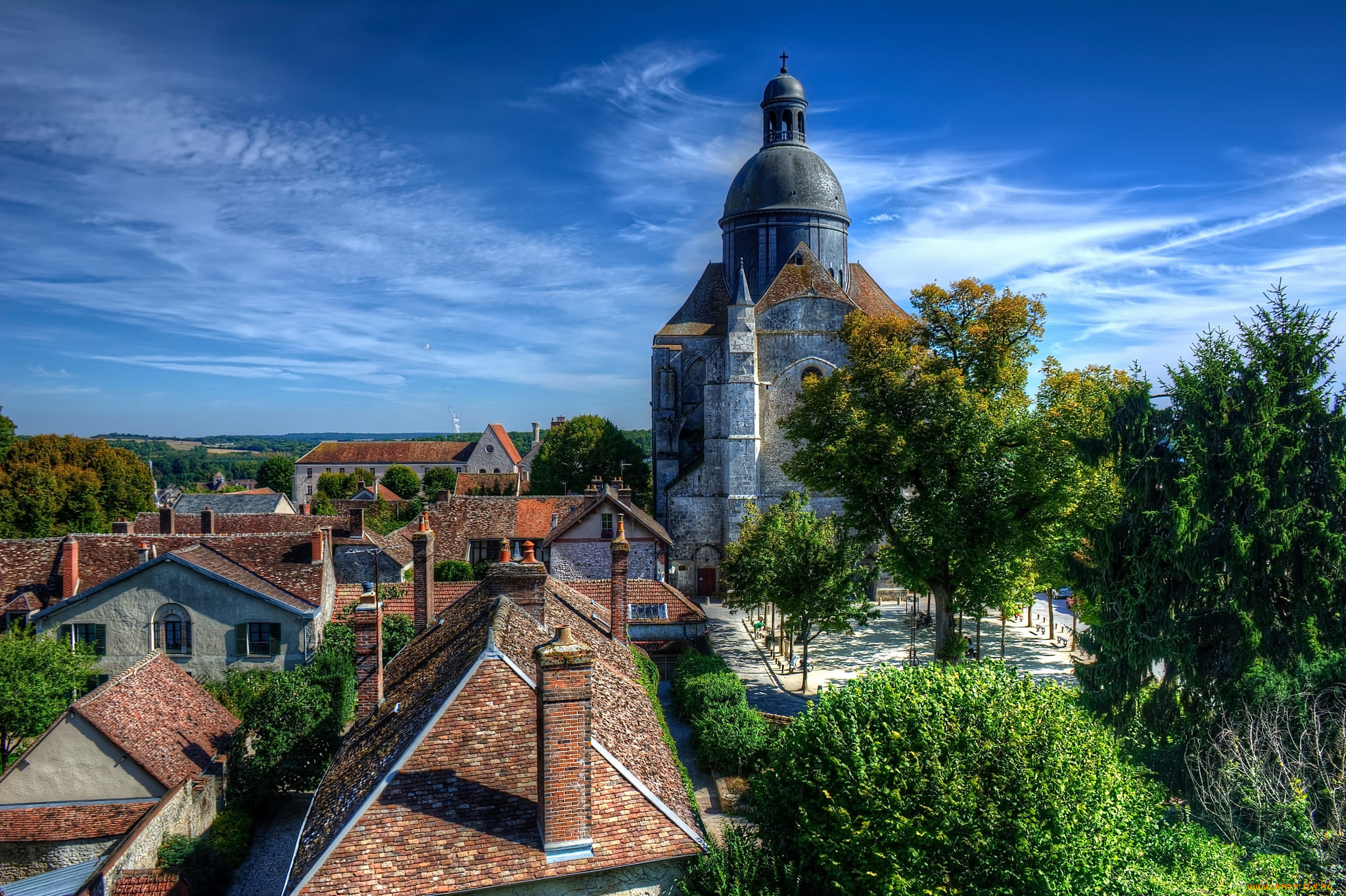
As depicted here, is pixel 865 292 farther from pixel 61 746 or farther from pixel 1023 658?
pixel 61 746

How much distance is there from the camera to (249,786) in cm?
1814

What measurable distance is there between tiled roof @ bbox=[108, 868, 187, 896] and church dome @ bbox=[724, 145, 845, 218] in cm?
4029

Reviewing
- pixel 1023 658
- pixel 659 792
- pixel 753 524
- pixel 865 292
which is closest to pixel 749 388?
pixel 753 524

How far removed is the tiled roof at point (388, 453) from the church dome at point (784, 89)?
68.3 metres

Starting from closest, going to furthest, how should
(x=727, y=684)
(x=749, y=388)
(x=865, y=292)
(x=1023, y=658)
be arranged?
(x=727, y=684)
(x=1023, y=658)
(x=749, y=388)
(x=865, y=292)

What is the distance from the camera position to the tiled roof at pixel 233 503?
2329 inches

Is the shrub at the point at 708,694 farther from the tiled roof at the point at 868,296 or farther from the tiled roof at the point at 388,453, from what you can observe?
the tiled roof at the point at 388,453

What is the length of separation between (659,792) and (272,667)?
19.0 metres

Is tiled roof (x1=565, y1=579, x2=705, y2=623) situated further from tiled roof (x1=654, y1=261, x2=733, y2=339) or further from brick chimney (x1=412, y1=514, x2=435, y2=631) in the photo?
tiled roof (x1=654, y1=261, x2=733, y2=339)

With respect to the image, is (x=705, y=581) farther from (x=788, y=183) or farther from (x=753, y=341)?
(x=788, y=183)

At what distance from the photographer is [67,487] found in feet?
146

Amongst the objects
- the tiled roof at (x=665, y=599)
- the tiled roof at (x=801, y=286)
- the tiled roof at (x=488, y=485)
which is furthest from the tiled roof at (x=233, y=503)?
the tiled roof at (x=665, y=599)

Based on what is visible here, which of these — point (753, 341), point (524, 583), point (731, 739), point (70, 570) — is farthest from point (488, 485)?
point (524, 583)

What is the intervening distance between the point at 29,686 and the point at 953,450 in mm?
24822
